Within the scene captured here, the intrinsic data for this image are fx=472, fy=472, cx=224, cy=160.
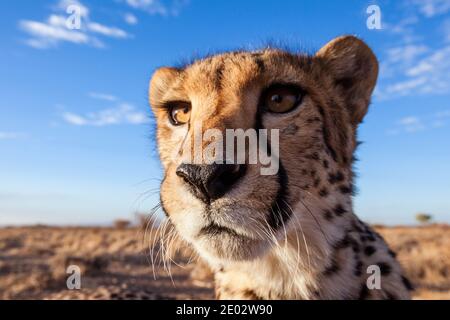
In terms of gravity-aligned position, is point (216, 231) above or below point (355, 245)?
above

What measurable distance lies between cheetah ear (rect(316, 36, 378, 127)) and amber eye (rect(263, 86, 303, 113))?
1.22 feet

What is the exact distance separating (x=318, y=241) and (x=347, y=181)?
31 centimetres

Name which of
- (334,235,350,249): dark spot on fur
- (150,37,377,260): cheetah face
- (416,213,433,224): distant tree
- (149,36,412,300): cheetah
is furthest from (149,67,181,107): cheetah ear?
(416,213,433,224): distant tree

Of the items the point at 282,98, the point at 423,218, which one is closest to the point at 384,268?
the point at 282,98

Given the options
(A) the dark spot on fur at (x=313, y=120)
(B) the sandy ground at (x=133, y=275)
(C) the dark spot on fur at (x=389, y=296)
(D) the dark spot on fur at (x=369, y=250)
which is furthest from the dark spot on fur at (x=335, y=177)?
(B) the sandy ground at (x=133, y=275)

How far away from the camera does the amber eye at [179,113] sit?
6.78 feet

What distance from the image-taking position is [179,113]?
2094mm

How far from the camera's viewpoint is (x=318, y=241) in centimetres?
182

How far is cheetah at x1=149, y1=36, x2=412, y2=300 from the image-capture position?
60.1 inches

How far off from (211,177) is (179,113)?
2.44 ft

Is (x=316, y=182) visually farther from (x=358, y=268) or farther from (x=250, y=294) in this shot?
(x=250, y=294)
